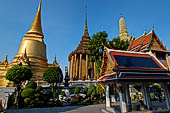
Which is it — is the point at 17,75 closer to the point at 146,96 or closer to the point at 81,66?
the point at 146,96

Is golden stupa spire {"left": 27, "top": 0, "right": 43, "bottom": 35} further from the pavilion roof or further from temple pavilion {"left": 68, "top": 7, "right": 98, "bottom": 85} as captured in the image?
the pavilion roof

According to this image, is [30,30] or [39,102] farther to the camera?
[30,30]

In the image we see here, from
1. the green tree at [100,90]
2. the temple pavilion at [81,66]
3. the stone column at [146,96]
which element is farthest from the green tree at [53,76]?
the temple pavilion at [81,66]

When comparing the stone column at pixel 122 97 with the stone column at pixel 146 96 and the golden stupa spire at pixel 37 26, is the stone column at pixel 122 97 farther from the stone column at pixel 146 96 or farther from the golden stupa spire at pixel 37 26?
the golden stupa spire at pixel 37 26

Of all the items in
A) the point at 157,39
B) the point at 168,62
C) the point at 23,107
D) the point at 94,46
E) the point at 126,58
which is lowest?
the point at 23,107

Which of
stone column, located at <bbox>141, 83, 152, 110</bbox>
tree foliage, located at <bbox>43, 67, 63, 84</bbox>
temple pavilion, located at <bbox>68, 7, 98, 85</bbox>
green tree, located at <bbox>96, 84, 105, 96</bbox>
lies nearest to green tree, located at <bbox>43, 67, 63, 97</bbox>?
tree foliage, located at <bbox>43, 67, 63, 84</bbox>

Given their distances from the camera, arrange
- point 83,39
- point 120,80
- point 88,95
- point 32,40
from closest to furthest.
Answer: point 120,80, point 88,95, point 32,40, point 83,39

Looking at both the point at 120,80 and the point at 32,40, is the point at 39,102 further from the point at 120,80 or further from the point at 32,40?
the point at 32,40

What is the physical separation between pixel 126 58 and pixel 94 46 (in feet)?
35.9

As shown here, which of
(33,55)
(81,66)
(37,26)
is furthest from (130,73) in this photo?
(37,26)

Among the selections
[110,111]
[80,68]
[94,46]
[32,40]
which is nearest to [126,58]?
[110,111]

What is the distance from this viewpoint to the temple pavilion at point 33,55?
27248 millimetres

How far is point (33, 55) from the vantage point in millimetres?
30875

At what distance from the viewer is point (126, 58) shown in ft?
27.3
